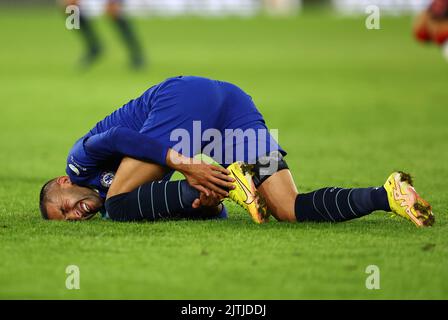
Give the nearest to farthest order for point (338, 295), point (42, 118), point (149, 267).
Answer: point (338, 295)
point (149, 267)
point (42, 118)

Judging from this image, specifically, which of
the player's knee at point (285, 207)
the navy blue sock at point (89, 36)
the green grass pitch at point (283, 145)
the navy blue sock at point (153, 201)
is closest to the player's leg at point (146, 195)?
the navy blue sock at point (153, 201)

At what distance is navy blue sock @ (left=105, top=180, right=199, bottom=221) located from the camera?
6832mm

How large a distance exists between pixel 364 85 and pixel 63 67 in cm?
734

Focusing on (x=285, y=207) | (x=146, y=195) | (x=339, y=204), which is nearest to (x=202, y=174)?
(x=146, y=195)

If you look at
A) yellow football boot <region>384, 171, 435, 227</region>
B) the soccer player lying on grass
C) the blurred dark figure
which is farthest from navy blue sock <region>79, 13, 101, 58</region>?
yellow football boot <region>384, 171, 435, 227</region>

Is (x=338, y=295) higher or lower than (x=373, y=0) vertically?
lower

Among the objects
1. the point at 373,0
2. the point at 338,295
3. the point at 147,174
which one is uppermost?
the point at 373,0

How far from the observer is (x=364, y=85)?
63.6ft

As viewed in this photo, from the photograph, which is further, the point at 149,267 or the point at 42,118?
the point at 42,118

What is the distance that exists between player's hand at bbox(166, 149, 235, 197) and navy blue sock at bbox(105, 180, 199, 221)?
0.08m

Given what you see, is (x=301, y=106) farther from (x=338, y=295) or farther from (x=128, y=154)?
(x=338, y=295)

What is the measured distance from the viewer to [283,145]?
12211 mm

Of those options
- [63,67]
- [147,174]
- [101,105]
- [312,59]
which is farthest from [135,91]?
[147,174]

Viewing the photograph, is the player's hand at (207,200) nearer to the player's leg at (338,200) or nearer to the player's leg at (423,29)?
the player's leg at (338,200)
